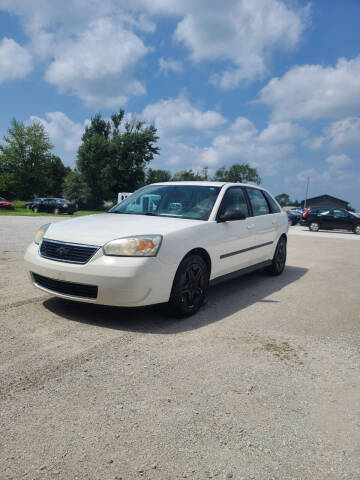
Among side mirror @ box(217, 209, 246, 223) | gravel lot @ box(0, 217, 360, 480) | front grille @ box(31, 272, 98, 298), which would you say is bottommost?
gravel lot @ box(0, 217, 360, 480)

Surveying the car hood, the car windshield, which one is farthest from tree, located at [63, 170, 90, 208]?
the car hood

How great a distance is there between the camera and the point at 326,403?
2.64 meters

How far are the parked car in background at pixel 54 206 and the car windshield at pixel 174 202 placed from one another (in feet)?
103

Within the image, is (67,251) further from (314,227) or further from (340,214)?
(340,214)

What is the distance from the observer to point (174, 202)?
520 centimetres

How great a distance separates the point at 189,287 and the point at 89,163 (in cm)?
5556

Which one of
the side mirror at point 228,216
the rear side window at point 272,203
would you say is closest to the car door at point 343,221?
the rear side window at point 272,203

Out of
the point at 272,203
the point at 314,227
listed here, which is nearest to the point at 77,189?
the point at 314,227

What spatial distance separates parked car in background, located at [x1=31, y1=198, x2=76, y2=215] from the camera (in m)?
35.5

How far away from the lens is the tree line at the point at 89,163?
168 ft

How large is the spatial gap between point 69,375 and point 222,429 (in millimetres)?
1231

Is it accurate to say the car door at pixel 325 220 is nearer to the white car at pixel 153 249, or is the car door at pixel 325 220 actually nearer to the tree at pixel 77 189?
the white car at pixel 153 249

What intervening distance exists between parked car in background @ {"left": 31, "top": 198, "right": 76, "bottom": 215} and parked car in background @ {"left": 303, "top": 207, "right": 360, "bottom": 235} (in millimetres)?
21512

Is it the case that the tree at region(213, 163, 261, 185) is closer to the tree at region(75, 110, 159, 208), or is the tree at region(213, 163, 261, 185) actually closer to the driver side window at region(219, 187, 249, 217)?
the tree at region(75, 110, 159, 208)
